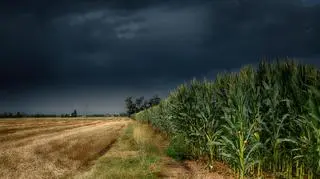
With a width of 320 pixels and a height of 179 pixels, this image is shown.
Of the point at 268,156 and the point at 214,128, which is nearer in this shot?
the point at 268,156

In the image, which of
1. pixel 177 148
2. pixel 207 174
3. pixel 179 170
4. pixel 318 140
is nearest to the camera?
pixel 318 140

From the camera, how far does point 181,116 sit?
2433 centimetres

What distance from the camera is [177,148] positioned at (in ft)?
78.1

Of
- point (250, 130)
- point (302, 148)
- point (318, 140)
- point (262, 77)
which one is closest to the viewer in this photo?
point (318, 140)

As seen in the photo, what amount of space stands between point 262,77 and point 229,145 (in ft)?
9.27

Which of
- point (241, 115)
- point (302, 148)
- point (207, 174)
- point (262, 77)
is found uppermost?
point (262, 77)

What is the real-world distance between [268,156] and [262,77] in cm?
273

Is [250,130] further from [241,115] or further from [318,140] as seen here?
[318,140]

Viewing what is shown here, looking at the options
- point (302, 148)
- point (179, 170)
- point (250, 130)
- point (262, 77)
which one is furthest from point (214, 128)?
point (302, 148)

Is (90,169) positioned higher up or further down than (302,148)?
further down

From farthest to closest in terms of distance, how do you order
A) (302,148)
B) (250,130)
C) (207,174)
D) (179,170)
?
(179,170) < (207,174) < (250,130) < (302,148)

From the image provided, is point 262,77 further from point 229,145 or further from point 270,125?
point 229,145

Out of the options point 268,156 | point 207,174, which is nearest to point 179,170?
point 207,174

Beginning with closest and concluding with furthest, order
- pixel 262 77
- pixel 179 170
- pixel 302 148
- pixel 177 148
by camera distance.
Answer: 1. pixel 302 148
2. pixel 262 77
3. pixel 179 170
4. pixel 177 148
